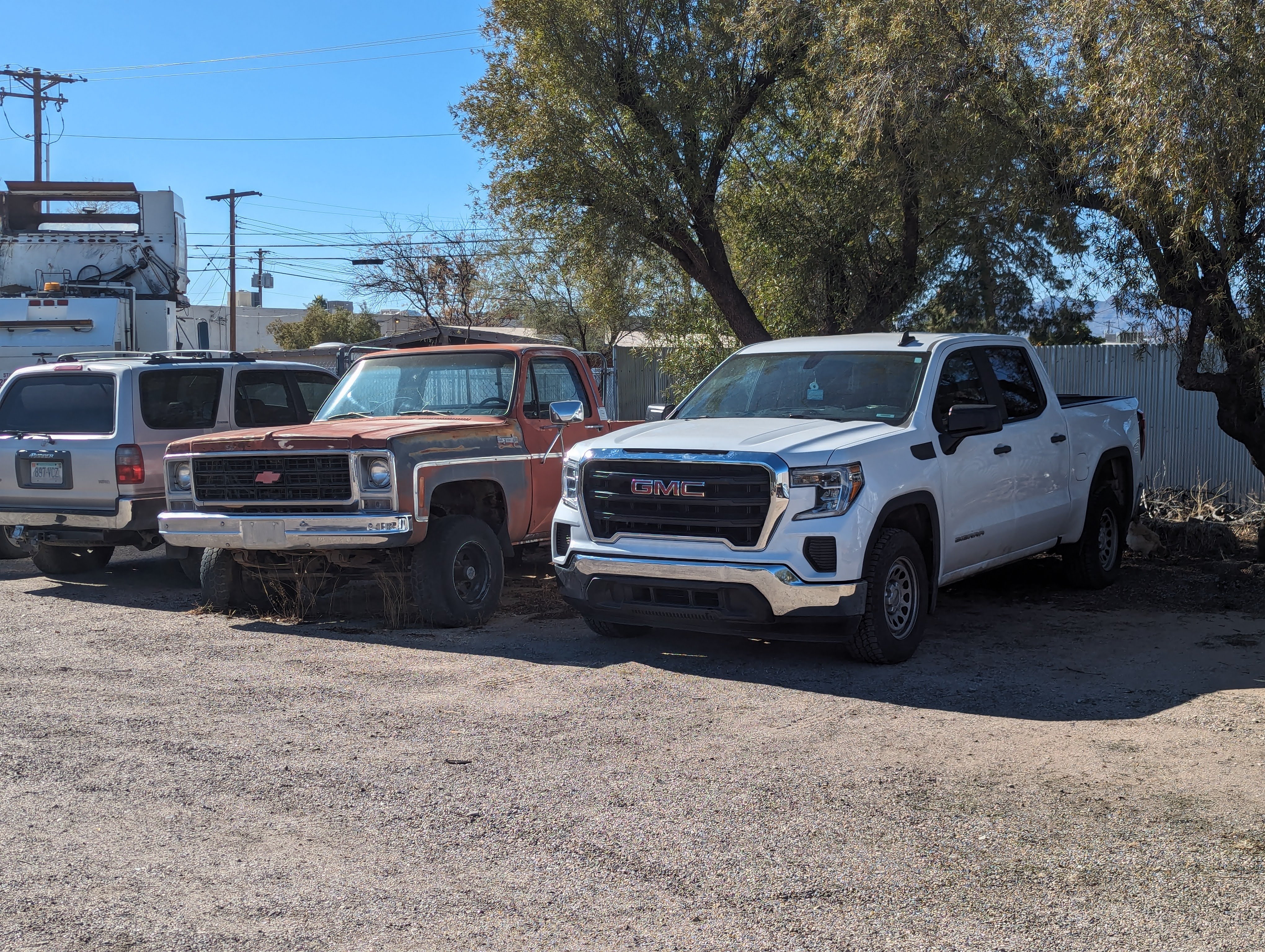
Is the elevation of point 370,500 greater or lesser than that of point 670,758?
greater

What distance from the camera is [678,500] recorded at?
7.38 m

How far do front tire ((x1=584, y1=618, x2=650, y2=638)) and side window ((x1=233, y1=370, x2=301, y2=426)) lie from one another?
4718 mm

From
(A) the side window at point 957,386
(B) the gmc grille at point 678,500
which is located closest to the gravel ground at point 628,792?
(B) the gmc grille at point 678,500

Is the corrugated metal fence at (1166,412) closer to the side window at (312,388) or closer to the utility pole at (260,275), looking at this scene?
the side window at (312,388)

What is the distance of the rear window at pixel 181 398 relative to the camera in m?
10.7

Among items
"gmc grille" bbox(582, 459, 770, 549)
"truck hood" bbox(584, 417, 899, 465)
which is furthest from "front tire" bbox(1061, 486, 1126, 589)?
"gmc grille" bbox(582, 459, 770, 549)

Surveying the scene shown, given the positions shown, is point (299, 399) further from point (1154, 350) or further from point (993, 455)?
point (1154, 350)

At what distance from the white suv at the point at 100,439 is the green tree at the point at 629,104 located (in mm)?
5415

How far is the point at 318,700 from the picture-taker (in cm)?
684

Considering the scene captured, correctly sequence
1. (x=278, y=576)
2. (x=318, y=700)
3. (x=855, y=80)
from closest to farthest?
1. (x=318, y=700)
2. (x=278, y=576)
3. (x=855, y=80)

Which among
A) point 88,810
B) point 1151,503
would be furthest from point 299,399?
point 1151,503

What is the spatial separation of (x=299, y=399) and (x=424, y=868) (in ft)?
27.7

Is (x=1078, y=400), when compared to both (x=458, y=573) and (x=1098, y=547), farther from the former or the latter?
(x=458, y=573)

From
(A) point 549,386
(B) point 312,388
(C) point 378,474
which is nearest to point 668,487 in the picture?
(C) point 378,474
